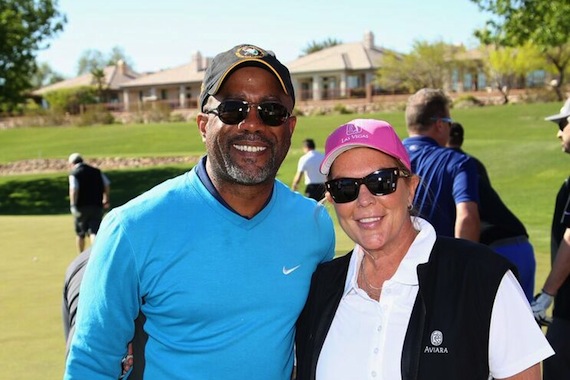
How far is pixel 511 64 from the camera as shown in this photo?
64500 millimetres

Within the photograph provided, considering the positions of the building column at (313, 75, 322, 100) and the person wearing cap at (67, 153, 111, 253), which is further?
the building column at (313, 75, 322, 100)

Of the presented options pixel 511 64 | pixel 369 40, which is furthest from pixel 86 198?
pixel 369 40

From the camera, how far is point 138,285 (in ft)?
8.72

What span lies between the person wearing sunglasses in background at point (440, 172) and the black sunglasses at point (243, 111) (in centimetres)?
233

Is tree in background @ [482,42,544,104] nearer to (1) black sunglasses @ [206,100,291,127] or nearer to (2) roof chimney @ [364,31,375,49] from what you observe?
(2) roof chimney @ [364,31,375,49]

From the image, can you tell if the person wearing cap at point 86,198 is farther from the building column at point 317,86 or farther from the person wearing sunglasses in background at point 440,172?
the building column at point 317,86

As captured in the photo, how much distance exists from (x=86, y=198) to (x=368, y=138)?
11210mm

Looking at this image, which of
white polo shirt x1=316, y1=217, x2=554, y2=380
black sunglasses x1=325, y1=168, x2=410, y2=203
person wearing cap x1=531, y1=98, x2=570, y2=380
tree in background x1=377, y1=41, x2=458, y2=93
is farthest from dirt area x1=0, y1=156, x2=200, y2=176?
white polo shirt x1=316, y1=217, x2=554, y2=380

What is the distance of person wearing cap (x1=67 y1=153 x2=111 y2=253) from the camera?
41.8 feet

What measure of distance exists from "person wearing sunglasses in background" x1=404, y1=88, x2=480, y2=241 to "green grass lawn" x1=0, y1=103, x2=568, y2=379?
3.21m

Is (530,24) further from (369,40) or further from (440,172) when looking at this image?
(369,40)

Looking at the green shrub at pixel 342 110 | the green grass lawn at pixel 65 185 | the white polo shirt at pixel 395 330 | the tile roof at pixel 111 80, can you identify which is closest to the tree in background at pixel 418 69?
the green shrub at pixel 342 110

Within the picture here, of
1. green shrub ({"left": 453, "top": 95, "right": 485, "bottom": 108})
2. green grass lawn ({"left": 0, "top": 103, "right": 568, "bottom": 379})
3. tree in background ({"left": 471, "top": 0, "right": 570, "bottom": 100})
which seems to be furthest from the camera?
green shrub ({"left": 453, "top": 95, "right": 485, "bottom": 108})

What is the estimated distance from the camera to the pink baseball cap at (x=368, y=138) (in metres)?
2.65
